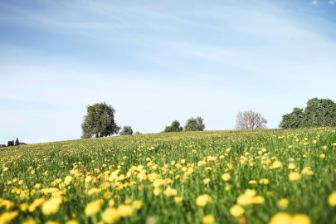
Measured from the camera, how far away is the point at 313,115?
2817 inches

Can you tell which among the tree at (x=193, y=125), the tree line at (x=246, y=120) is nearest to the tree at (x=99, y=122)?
the tree line at (x=246, y=120)

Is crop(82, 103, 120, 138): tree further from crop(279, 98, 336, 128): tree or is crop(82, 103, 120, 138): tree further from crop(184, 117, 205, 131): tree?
crop(279, 98, 336, 128): tree

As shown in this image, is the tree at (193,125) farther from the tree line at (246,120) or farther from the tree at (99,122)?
the tree at (99,122)

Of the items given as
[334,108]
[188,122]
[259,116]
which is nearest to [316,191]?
[334,108]

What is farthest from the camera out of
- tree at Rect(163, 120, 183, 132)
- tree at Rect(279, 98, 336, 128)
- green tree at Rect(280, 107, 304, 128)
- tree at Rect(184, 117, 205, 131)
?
tree at Rect(184, 117, 205, 131)

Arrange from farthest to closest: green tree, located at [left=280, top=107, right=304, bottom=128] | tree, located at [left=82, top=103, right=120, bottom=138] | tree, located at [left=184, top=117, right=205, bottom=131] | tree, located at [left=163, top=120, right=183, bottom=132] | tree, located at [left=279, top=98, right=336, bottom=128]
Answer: tree, located at [left=184, top=117, right=205, bottom=131] < tree, located at [left=163, top=120, right=183, bottom=132] < tree, located at [left=82, top=103, right=120, bottom=138] < green tree, located at [left=280, top=107, right=304, bottom=128] < tree, located at [left=279, top=98, right=336, bottom=128]

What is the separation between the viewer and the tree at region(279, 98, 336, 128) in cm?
6981

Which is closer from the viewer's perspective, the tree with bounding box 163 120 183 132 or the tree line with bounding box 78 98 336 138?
the tree line with bounding box 78 98 336 138

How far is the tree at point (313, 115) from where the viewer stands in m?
69.8

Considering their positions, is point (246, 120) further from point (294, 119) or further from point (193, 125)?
point (294, 119)

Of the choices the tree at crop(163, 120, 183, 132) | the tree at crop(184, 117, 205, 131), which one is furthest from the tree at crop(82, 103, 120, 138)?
the tree at crop(184, 117, 205, 131)

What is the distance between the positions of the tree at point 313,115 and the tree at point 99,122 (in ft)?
164

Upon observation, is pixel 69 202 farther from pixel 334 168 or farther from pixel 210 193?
pixel 334 168

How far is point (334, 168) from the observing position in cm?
407
